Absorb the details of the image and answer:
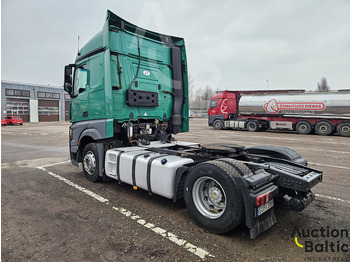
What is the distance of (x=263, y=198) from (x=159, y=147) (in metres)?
2.64

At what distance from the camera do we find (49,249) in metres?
2.56

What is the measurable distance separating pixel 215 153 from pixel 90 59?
11.8 ft

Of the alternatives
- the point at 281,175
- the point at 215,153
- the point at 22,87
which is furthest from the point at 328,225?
the point at 22,87

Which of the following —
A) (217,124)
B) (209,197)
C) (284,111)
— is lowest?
(209,197)

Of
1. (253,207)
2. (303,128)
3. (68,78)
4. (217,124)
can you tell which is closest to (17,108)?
(217,124)

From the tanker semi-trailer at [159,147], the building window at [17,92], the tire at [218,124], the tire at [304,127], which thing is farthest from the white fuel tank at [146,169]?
the building window at [17,92]

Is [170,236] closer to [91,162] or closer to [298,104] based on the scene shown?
[91,162]

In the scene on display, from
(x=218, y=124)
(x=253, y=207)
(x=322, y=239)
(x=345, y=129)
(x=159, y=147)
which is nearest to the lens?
(x=253, y=207)

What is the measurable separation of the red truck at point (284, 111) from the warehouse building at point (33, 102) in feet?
124

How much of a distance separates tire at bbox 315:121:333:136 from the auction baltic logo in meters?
15.8

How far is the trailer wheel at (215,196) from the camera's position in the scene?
2.60 m

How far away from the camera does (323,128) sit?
53.3 feet

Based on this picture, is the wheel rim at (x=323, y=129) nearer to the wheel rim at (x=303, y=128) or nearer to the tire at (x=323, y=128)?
the tire at (x=323, y=128)

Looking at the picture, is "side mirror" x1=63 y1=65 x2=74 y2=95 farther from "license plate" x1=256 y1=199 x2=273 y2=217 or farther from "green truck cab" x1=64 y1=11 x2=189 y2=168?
"license plate" x1=256 y1=199 x2=273 y2=217
